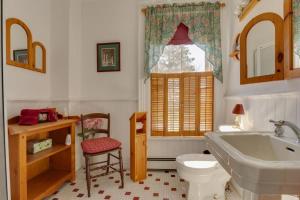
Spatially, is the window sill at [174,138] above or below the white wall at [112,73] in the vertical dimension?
below

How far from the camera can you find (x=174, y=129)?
2.75 m

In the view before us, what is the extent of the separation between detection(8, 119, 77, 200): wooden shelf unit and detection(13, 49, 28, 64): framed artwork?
0.76 meters

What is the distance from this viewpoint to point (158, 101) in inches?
108

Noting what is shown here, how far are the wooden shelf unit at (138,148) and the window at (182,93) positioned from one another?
0.31 metres

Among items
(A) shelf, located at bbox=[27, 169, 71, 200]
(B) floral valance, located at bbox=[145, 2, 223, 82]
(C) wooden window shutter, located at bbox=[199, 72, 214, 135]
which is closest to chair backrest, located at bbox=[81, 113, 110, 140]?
(A) shelf, located at bbox=[27, 169, 71, 200]

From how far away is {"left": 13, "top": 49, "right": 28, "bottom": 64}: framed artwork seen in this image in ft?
6.66

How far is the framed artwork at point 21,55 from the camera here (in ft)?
6.66

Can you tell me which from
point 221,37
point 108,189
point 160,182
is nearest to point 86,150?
point 108,189

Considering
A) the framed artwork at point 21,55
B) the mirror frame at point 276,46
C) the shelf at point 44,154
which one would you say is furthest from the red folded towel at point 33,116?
the mirror frame at point 276,46

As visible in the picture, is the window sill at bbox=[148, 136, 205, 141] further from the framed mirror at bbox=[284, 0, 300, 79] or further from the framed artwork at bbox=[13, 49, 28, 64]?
the framed artwork at bbox=[13, 49, 28, 64]

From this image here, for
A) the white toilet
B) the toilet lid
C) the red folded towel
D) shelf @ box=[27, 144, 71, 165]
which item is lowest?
the white toilet

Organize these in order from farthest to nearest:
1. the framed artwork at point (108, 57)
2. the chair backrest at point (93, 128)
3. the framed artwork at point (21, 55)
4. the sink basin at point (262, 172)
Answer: the framed artwork at point (108, 57) → the chair backrest at point (93, 128) → the framed artwork at point (21, 55) → the sink basin at point (262, 172)

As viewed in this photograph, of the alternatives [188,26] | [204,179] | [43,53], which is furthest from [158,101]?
[43,53]

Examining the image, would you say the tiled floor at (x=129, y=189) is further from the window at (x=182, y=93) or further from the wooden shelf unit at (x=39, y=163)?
the window at (x=182, y=93)
